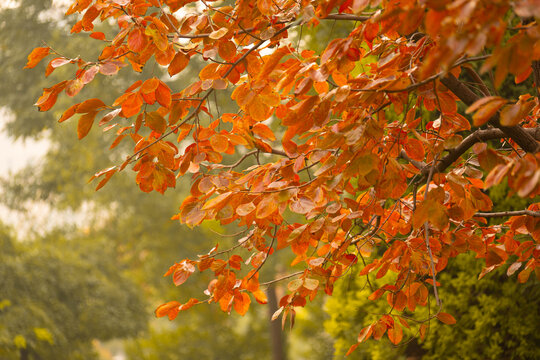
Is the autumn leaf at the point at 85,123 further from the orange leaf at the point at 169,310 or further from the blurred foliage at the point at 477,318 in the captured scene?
the blurred foliage at the point at 477,318

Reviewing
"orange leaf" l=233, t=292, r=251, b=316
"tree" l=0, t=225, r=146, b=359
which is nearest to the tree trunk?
"tree" l=0, t=225, r=146, b=359

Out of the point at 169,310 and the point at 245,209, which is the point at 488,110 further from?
the point at 169,310

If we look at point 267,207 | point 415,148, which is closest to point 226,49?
point 267,207

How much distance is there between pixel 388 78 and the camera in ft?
4.24

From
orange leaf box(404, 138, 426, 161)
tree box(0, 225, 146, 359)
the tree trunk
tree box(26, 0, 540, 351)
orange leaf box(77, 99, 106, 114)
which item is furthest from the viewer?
the tree trunk

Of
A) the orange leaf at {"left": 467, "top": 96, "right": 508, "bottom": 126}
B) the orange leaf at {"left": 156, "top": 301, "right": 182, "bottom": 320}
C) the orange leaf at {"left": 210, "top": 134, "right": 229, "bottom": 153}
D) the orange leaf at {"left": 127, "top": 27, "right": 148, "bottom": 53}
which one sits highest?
the orange leaf at {"left": 127, "top": 27, "right": 148, "bottom": 53}

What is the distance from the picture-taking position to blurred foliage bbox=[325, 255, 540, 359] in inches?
124

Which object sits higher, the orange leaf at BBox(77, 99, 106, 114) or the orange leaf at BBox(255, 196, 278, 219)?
the orange leaf at BBox(77, 99, 106, 114)

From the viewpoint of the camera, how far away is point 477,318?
10.6 ft

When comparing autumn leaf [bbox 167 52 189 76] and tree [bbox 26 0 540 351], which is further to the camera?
autumn leaf [bbox 167 52 189 76]

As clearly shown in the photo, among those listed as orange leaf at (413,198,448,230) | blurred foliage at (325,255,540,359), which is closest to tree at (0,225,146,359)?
blurred foliage at (325,255,540,359)

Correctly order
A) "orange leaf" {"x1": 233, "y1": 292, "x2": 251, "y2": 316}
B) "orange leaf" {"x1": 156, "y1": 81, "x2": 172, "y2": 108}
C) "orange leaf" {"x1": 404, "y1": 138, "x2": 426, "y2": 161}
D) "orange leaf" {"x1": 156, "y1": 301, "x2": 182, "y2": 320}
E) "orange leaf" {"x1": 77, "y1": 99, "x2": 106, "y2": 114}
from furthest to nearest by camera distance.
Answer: "orange leaf" {"x1": 233, "y1": 292, "x2": 251, "y2": 316}, "orange leaf" {"x1": 156, "y1": 301, "x2": 182, "y2": 320}, "orange leaf" {"x1": 404, "y1": 138, "x2": 426, "y2": 161}, "orange leaf" {"x1": 156, "y1": 81, "x2": 172, "y2": 108}, "orange leaf" {"x1": 77, "y1": 99, "x2": 106, "y2": 114}

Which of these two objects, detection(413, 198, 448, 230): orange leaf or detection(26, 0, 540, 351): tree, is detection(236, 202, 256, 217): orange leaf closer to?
detection(26, 0, 540, 351): tree

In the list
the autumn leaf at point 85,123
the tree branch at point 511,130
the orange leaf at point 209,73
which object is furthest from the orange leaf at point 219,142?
the tree branch at point 511,130
